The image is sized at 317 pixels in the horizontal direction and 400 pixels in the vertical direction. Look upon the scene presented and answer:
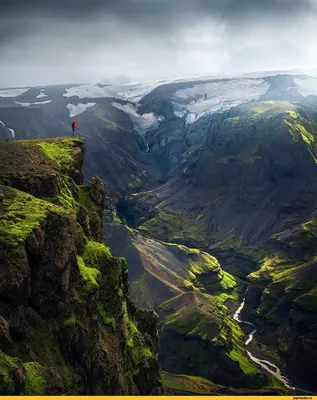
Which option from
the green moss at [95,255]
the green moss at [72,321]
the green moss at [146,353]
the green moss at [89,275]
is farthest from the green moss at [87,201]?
the green moss at [72,321]

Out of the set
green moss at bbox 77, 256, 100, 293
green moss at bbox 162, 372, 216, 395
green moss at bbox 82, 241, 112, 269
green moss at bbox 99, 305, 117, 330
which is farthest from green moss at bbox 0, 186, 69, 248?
green moss at bbox 162, 372, 216, 395

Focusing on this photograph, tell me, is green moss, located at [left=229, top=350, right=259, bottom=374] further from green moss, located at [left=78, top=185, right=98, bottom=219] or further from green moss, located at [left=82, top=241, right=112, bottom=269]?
green moss, located at [left=82, top=241, right=112, bottom=269]

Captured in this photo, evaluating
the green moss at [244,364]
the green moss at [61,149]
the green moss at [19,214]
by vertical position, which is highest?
the green moss at [61,149]

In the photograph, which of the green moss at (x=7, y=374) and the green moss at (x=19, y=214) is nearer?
the green moss at (x=7, y=374)

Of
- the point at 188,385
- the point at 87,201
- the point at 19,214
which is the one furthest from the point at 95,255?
the point at 188,385

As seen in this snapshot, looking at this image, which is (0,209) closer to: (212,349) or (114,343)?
(114,343)

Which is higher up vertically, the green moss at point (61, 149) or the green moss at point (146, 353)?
the green moss at point (61, 149)

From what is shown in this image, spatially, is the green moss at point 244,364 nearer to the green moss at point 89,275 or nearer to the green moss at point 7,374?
the green moss at point 89,275
